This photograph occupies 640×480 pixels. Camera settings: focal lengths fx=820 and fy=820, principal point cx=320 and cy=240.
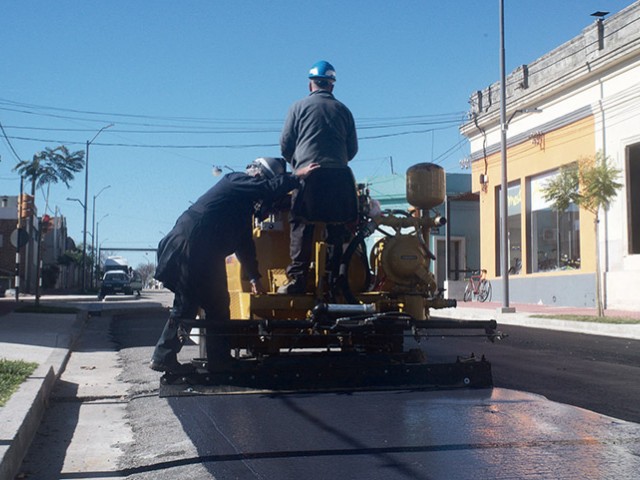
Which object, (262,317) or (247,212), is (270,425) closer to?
(262,317)

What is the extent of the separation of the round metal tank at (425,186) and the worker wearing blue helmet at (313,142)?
569 mm

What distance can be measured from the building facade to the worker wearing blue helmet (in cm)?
1482

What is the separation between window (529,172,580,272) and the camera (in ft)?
86.2

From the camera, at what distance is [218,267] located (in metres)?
6.23

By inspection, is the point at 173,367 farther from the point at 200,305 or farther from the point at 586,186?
the point at 586,186

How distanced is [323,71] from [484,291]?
84.7ft

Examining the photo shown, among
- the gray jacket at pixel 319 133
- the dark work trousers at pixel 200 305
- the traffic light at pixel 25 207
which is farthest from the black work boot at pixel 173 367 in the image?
the traffic light at pixel 25 207

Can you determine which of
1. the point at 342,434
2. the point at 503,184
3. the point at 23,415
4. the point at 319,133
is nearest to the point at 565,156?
the point at 503,184

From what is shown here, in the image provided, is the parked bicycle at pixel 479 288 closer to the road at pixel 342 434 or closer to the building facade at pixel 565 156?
the building facade at pixel 565 156

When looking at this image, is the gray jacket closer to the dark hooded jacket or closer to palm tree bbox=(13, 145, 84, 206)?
the dark hooded jacket

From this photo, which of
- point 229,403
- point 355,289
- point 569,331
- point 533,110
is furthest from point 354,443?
point 533,110

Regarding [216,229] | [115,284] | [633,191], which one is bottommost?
[115,284]

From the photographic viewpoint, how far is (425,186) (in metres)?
6.77

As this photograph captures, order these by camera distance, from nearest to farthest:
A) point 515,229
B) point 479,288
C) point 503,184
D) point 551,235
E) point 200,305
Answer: point 200,305 < point 503,184 < point 551,235 < point 515,229 < point 479,288
